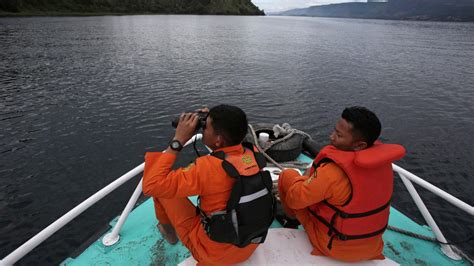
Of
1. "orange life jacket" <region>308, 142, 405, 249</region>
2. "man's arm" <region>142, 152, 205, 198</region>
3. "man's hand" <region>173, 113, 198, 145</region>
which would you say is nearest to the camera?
"man's arm" <region>142, 152, 205, 198</region>

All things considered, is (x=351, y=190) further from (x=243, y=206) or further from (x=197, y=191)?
(x=197, y=191)

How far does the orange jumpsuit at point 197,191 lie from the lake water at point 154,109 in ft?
14.2

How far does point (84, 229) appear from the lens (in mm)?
6344

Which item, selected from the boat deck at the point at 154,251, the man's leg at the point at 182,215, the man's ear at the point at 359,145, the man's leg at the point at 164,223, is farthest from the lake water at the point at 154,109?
the man's ear at the point at 359,145

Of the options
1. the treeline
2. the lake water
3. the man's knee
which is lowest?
the treeline

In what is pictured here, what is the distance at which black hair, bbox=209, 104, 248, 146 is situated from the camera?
2.53 m

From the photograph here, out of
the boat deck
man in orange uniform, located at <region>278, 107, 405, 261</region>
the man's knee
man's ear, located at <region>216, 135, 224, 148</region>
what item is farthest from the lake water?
man in orange uniform, located at <region>278, 107, 405, 261</region>

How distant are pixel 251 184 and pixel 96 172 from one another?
7.43 m

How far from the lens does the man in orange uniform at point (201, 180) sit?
2406 millimetres

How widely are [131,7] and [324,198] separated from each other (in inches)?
5211

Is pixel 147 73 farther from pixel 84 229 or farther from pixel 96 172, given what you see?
pixel 84 229

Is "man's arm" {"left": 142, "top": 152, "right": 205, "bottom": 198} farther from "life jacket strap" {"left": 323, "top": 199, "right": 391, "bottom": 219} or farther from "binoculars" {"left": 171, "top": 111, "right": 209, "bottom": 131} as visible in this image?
"life jacket strap" {"left": 323, "top": 199, "right": 391, "bottom": 219}

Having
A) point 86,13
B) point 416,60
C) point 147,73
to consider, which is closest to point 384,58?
point 416,60

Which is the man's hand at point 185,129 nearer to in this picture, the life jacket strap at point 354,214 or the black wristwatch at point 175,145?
the black wristwatch at point 175,145
